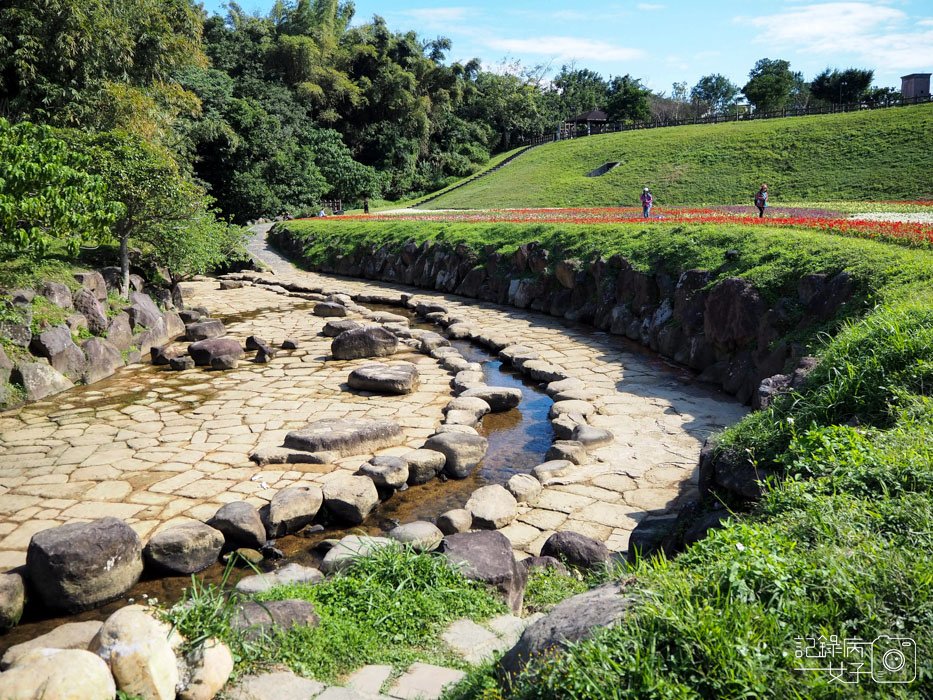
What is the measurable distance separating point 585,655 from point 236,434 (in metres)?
6.23

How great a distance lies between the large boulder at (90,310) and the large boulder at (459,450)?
6.67 meters

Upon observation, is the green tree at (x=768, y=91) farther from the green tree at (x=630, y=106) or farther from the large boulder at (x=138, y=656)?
the large boulder at (x=138, y=656)

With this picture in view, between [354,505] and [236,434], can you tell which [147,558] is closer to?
[354,505]

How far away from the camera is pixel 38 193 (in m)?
8.20

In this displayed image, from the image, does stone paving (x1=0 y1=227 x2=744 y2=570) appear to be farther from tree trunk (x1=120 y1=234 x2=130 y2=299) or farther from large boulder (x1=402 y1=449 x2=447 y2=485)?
tree trunk (x1=120 y1=234 x2=130 y2=299)

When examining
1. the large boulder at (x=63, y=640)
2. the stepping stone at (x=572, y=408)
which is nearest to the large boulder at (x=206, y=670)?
the large boulder at (x=63, y=640)

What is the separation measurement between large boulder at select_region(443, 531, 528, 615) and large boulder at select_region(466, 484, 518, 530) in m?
0.86

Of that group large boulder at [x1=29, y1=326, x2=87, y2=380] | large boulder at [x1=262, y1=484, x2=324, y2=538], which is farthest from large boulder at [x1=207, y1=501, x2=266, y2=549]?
large boulder at [x1=29, y1=326, x2=87, y2=380]

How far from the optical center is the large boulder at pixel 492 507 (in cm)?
589

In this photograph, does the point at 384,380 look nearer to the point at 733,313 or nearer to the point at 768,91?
the point at 733,313

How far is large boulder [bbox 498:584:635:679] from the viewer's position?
2900 mm

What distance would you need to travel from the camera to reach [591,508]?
621 centimetres

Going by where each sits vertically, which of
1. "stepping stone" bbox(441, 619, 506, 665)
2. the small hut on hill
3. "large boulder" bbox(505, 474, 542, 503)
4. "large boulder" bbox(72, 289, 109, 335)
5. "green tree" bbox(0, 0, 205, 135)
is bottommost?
"large boulder" bbox(505, 474, 542, 503)

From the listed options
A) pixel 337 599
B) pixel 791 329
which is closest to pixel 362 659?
pixel 337 599
